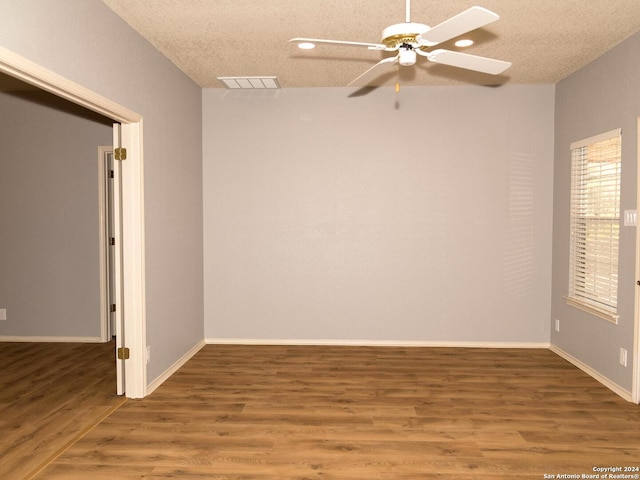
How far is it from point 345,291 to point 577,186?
265cm

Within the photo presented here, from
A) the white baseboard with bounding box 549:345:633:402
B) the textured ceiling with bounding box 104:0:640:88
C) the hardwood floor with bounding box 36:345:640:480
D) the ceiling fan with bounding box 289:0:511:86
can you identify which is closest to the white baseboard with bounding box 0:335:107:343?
the hardwood floor with bounding box 36:345:640:480

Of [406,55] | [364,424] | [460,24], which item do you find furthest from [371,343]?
[460,24]

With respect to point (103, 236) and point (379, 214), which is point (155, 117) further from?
point (379, 214)

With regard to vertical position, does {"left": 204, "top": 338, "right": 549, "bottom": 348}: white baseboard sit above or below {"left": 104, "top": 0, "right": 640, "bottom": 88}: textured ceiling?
below

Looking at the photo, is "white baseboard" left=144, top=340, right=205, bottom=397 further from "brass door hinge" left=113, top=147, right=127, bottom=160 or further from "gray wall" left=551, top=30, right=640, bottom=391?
"gray wall" left=551, top=30, right=640, bottom=391

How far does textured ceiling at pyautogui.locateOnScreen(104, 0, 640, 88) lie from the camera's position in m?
3.32

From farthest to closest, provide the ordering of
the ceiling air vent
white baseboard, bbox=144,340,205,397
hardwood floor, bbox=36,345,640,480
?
the ceiling air vent < white baseboard, bbox=144,340,205,397 < hardwood floor, bbox=36,345,640,480

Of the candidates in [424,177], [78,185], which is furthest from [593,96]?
[78,185]

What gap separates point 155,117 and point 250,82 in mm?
1363

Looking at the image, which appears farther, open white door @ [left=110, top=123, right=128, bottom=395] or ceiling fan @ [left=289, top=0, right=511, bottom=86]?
open white door @ [left=110, top=123, right=128, bottom=395]

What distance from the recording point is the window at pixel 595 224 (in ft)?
13.6

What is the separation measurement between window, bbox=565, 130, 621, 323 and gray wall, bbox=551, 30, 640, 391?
4.0 inches

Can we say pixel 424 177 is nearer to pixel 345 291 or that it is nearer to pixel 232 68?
pixel 345 291

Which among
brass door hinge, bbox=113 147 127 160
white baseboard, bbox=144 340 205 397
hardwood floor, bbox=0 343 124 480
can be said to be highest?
brass door hinge, bbox=113 147 127 160
